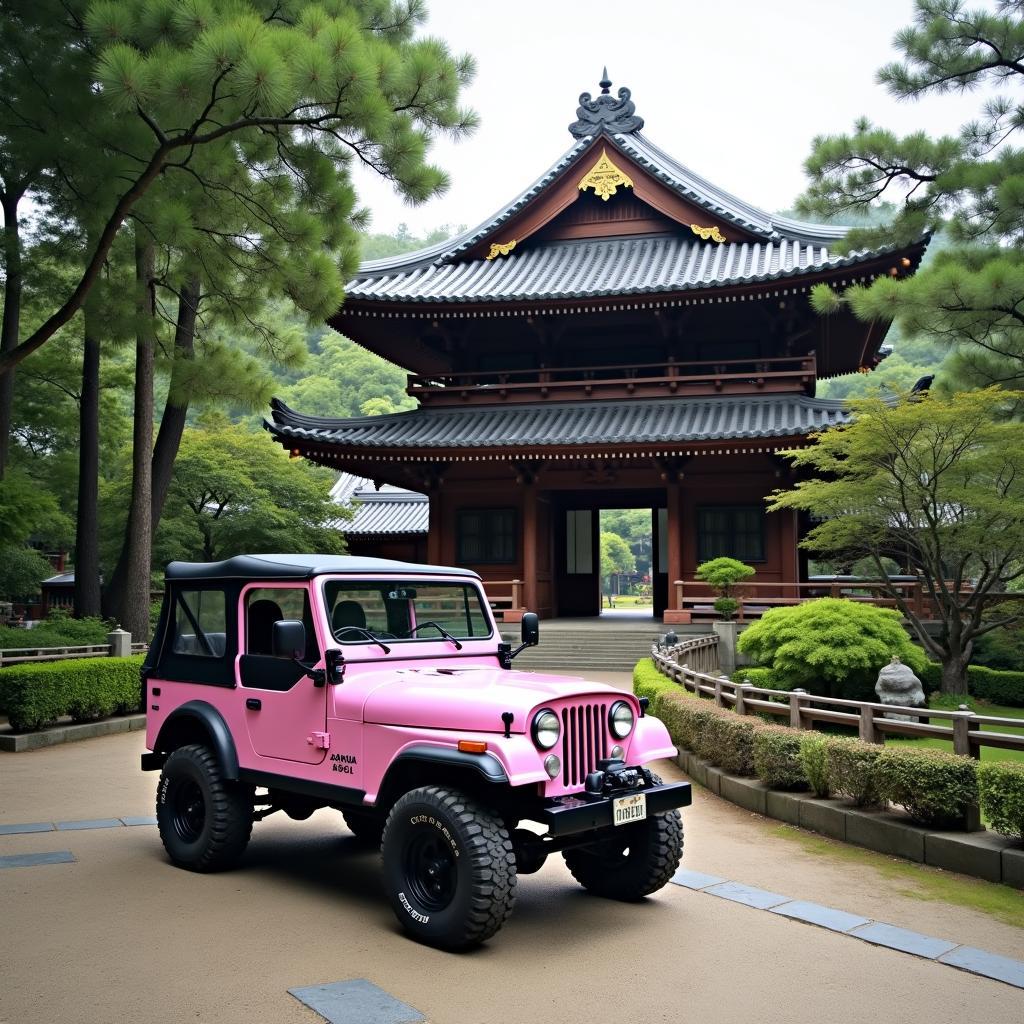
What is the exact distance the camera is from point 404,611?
6.85 metres

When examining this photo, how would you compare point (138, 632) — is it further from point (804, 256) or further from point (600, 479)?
point (804, 256)

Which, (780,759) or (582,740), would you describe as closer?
(582,740)

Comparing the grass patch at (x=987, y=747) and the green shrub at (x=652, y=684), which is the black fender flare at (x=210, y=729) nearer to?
the grass patch at (x=987, y=747)

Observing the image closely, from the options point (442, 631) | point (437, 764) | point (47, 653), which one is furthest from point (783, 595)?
point (437, 764)

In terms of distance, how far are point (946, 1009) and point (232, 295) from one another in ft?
41.2

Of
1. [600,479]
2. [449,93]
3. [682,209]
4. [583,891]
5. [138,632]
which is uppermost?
[682,209]

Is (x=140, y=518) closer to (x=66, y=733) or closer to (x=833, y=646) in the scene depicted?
(x=66, y=733)

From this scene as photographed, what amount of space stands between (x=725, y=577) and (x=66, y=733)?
1288cm

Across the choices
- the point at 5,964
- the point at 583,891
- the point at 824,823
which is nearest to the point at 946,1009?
the point at 583,891

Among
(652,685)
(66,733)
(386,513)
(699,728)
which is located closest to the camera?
(699,728)

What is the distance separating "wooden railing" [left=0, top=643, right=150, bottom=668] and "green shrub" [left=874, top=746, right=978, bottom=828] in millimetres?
12075

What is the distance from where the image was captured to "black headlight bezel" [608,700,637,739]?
572cm

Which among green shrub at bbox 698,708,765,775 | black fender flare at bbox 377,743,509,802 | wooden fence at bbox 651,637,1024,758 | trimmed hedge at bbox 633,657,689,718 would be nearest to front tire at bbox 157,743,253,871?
black fender flare at bbox 377,743,509,802

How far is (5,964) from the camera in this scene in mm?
4980
